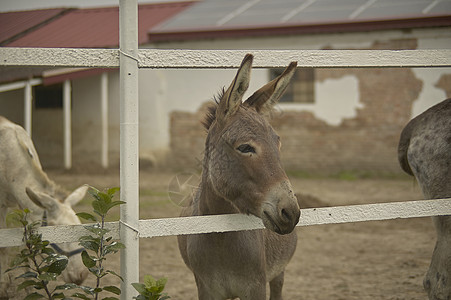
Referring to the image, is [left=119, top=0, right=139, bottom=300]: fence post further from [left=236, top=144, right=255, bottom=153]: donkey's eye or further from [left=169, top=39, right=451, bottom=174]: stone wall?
[left=169, top=39, right=451, bottom=174]: stone wall

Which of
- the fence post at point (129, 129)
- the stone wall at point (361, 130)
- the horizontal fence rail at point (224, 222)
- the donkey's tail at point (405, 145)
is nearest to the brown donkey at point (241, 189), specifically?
the horizontal fence rail at point (224, 222)

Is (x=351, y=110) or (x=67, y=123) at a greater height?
(x=351, y=110)

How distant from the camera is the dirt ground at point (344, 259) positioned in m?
4.83

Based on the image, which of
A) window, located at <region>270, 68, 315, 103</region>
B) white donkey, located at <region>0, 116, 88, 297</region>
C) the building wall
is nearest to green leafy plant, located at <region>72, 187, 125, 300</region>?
white donkey, located at <region>0, 116, 88, 297</region>

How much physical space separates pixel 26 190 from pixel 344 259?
141 inches

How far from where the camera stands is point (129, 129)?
236 cm

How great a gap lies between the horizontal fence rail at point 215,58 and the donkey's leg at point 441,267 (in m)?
1.00

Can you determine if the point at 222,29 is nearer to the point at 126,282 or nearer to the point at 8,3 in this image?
the point at 8,3

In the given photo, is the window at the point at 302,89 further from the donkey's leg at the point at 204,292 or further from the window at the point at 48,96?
the donkey's leg at the point at 204,292

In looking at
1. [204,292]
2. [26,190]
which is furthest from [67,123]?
[204,292]

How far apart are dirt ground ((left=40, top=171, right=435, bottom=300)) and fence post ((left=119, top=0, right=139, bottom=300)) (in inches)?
93.8

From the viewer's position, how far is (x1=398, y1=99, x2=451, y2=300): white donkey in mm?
3171

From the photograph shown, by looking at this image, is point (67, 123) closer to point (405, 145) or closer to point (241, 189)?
point (405, 145)

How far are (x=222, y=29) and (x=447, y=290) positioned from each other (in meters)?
10.9
